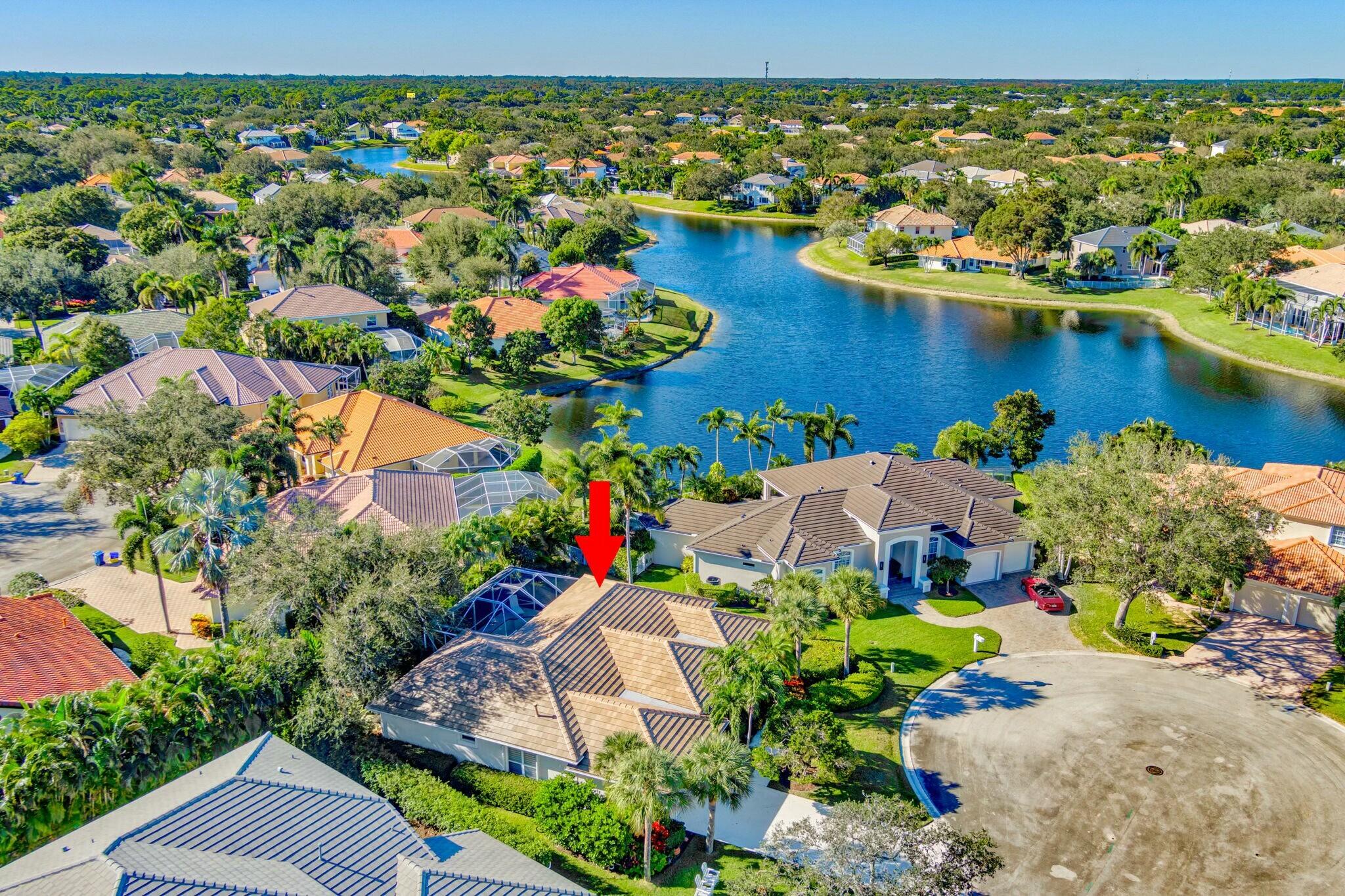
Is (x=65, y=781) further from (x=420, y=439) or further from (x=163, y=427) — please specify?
(x=420, y=439)

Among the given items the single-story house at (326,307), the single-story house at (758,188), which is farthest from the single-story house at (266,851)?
the single-story house at (758,188)

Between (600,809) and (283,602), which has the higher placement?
(283,602)

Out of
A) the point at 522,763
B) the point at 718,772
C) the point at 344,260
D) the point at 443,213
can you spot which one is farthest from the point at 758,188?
the point at 718,772

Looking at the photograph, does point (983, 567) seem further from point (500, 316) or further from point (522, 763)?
point (500, 316)

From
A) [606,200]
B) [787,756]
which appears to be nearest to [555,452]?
[787,756]

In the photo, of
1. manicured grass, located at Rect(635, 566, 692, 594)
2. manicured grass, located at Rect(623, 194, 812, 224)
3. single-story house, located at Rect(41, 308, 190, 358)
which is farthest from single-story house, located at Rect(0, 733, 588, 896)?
manicured grass, located at Rect(623, 194, 812, 224)

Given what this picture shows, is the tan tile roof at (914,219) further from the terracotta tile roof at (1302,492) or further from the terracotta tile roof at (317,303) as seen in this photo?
the terracotta tile roof at (1302,492)
